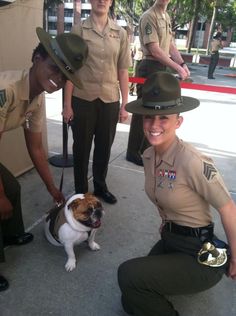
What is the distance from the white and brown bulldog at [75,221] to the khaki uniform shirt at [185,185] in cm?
47

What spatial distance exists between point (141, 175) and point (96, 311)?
2223 millimetres

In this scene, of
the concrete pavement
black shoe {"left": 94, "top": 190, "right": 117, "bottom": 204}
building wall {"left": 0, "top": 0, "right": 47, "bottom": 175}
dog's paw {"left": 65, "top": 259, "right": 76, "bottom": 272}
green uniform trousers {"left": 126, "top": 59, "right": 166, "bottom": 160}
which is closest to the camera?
the concrete pavement

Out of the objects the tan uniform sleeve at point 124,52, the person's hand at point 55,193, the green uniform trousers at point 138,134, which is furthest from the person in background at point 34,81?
the green uniform trousers at point 138,134

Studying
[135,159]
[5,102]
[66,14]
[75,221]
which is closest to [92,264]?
[75,221]

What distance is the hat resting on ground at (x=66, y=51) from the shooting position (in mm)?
1931

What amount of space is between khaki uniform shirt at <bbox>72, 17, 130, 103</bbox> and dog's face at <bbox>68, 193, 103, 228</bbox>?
100 cm

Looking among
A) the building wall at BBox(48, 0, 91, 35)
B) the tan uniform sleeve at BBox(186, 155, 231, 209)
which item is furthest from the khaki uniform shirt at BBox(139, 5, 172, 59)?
the building wall at BBox(48, 0, 91, 35)

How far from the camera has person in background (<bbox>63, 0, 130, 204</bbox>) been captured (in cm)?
287

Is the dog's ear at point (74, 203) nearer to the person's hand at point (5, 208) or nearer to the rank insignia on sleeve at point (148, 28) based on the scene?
the person's hand at point (5, 208)

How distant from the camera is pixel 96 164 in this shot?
343 cm

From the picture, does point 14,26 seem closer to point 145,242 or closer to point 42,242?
point 42,242

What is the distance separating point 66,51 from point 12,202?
121 centimetres

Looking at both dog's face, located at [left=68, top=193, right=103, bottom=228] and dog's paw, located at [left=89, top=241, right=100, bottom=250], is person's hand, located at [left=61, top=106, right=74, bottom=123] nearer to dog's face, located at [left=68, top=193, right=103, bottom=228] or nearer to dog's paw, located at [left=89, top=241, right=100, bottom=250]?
dog's face, located at [left=68, top=193, right=103, bottom=228]

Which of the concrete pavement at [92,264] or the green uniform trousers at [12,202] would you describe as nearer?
the concrete pavement at [92,264]
